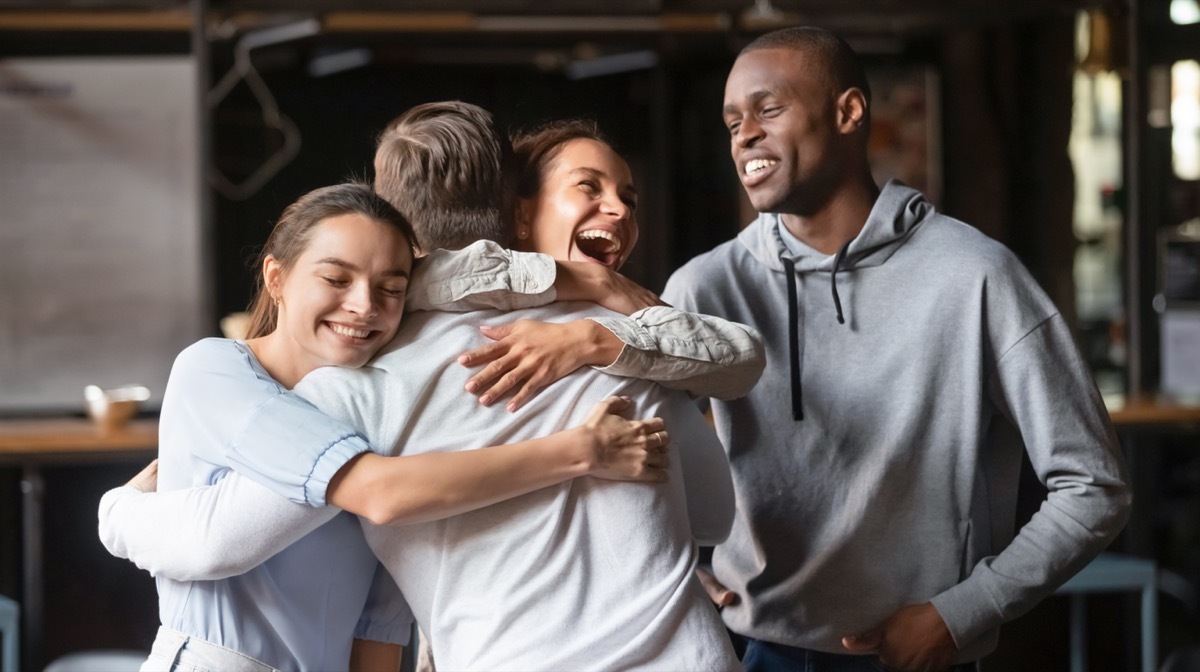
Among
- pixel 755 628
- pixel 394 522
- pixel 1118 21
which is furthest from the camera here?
pixel 1118 21

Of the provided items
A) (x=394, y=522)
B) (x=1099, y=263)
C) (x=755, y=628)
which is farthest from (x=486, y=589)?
(x=1099, y=263)

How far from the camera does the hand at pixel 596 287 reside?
1431 mm

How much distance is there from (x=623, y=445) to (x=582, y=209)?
1.43ft

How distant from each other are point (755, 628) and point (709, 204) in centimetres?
333

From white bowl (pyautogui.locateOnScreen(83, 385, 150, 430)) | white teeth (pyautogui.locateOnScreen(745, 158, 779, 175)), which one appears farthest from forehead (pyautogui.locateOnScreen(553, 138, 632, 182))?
white bowl (pyautogui.locateOnScreen(83, 385, 150, 430))

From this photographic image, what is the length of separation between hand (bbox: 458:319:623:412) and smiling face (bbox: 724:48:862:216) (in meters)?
0.54

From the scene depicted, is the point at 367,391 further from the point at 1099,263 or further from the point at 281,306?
the point at 1099,263

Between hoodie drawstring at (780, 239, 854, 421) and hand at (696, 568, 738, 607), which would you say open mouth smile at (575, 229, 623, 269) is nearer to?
hoodie drawstring at (780, 239, 854, 421)

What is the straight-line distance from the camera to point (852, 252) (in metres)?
1.78

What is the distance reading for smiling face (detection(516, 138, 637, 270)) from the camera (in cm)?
161

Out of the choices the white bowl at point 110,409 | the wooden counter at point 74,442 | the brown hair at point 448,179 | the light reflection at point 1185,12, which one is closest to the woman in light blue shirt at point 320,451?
the brown hair at point 448,179

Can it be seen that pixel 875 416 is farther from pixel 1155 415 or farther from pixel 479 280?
pixel 1155 415

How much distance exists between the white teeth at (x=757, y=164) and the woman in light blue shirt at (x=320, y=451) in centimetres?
57

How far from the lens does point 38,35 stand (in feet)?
14.5
